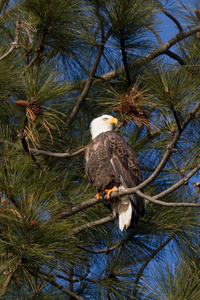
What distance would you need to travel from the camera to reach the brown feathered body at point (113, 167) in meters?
3.09

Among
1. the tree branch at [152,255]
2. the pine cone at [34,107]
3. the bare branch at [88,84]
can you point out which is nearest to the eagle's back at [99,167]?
the bare branch at [88,84]

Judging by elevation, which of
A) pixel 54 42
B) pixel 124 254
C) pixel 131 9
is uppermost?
pixel 54 42

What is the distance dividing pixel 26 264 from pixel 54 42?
65.6 inches

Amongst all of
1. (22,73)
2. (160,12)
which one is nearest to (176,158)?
(160,12)

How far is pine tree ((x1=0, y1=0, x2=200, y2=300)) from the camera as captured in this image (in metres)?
2.41

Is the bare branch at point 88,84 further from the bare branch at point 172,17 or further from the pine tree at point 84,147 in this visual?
the bare branch at point 172,17

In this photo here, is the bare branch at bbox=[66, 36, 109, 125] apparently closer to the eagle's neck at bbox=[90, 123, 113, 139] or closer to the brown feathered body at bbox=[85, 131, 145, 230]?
the eagle's neck at bbox=[90, 123, 113, 139]

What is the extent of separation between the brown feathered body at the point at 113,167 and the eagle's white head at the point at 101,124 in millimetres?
95

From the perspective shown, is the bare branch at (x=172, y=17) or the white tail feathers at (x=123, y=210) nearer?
the white tail feathers at (x=123, y=210)

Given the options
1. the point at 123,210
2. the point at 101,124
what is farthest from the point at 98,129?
the point at 123,210

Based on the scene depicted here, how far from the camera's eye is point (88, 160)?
3146mm

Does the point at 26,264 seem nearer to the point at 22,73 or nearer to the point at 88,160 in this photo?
the point at 88,160

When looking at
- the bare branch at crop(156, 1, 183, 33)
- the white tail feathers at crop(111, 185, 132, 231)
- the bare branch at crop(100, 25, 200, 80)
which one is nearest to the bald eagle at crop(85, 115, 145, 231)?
the white tail feathers at crop(111, 185, 132, 231)

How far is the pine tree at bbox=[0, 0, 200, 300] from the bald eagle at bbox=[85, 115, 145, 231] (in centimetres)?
8
